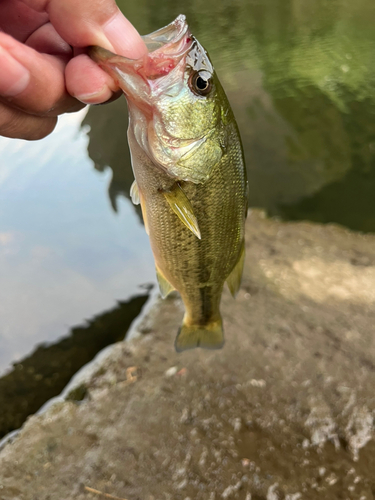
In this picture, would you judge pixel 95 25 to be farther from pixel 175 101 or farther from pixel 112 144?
pixel 112 144

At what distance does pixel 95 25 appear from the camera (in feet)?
3.43

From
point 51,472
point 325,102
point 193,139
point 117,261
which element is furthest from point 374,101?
point 51,472

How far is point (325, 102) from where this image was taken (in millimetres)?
5906

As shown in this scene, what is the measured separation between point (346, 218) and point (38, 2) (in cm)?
505

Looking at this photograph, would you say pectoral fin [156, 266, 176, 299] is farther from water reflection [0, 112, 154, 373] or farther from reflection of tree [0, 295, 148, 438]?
water reflection [0, 112, 154, 373]

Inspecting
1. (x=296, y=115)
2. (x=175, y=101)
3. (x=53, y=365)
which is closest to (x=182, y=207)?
(x=175, y=101)

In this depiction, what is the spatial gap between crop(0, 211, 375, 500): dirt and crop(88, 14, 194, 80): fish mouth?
2.36 meters

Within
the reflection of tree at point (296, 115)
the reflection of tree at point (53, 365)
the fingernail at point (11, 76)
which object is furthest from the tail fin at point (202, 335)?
the reflection of tree at point (296, 115)

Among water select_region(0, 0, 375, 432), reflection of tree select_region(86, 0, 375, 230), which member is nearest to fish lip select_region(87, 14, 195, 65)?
water select_region(0, 0, 375, 432)

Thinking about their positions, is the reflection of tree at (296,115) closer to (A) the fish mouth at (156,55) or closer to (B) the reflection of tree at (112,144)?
(B) the reflection of tree at (112,144)

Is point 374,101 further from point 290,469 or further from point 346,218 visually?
point 290,469

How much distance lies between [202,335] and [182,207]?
0.90 metres

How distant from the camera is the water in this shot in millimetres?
4009

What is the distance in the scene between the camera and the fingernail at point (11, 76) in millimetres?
963
